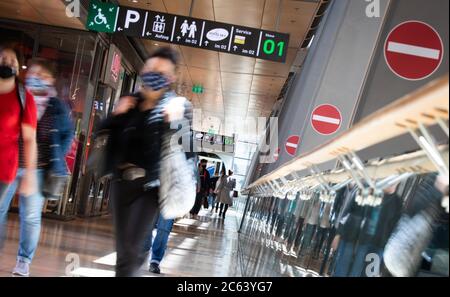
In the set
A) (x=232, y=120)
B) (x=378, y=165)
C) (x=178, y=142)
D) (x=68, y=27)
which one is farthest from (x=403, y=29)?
(x=232, y=120)

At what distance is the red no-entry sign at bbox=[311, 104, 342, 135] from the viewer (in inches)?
308

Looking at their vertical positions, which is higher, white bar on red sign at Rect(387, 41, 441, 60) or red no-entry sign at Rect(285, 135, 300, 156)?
white bar on red sign at Rect(387, 41, 441, 60)

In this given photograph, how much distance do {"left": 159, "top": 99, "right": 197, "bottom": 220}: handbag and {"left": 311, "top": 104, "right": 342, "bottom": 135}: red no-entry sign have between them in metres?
4.89

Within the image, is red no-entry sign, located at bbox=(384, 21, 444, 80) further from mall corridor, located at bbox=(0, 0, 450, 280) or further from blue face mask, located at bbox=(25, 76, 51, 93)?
blue face mask, located at bbox=(25, 76, 51, 93)

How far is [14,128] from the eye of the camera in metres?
3.93

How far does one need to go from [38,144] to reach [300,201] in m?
1.99

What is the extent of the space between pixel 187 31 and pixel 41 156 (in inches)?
210

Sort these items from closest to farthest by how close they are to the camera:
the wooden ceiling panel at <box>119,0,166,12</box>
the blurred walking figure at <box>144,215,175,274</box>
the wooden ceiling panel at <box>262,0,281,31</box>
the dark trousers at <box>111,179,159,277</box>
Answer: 1. the dark trousers at <box>111,179,159,277</box>
2. the blurred walking figure at <box>144,215,175,274</box>
3. the wooden ceiling panel at <box>262,0,281,31</box>
4. the wooden ceiling panel at <box>119,0,166,12</box>

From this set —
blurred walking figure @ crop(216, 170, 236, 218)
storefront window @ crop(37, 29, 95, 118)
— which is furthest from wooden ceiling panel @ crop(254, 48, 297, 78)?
blurred walking figure @ crop(216, 170, 236, 218)

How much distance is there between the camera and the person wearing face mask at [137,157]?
2.98 meters

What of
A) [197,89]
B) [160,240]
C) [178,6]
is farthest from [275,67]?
[160,240]

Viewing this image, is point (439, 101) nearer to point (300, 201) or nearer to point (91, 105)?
point (300, 201)

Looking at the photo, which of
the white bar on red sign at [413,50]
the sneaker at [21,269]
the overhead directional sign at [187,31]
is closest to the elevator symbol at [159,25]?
the overhead directional sign at [187,31]

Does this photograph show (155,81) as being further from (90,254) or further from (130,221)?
(90,254)
